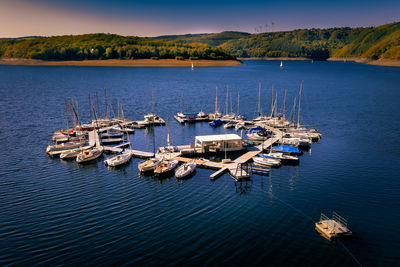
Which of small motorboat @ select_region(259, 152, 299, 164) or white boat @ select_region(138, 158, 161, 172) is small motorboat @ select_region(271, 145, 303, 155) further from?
white boat @ select_region(138, 158, 161, 172)

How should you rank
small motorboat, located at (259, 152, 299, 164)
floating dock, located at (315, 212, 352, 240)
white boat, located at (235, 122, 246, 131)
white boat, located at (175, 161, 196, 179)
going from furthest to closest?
1. white boat, located at (235, 122, 246, 131)
2. small motorboat, located at (259, 152, 299, 164)
3. white boat, located at (175, 161, 196, 179)
4. floating dock, located at (315, 212, 352, 240)

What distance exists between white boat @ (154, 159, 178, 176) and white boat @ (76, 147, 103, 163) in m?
15.3

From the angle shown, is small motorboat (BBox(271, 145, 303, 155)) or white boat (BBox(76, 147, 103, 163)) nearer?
white boat (BBox(76, 147, 103, 163))

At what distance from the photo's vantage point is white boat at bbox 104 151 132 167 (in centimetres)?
5353

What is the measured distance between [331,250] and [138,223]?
22617mm

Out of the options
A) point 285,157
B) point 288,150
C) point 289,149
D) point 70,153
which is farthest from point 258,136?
point 70,153

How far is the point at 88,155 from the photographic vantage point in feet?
185

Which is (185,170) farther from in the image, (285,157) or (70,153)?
(70,153)

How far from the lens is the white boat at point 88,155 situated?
182 feet

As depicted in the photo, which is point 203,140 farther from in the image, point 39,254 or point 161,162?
point 39,254

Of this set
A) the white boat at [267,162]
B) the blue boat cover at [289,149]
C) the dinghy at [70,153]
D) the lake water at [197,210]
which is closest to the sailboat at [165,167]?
the lake water at [197,210]

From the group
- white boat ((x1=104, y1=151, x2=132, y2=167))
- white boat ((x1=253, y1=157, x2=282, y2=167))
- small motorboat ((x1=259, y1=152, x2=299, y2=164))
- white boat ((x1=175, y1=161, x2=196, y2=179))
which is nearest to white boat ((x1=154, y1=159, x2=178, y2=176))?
white boat ((x1=175, y1=161, x2=196, y2=179))

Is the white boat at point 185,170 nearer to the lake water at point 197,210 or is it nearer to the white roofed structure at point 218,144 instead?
the lake water at point 197,210

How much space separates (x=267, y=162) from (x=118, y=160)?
29.3 metres
